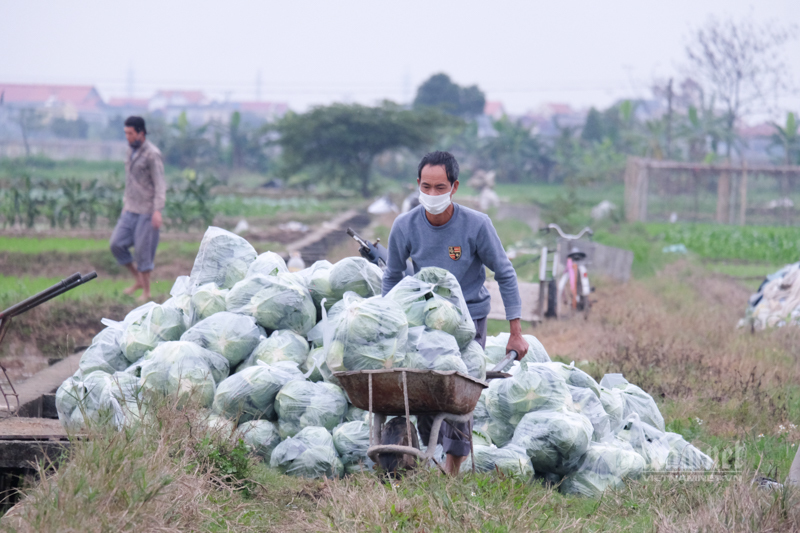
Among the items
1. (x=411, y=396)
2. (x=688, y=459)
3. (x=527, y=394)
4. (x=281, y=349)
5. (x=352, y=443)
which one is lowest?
(x=688, y=459)

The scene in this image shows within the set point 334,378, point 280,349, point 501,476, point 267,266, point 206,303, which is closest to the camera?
point 501,476

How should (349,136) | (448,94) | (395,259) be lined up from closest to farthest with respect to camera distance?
(395,259)
(349,136)
(448,94)

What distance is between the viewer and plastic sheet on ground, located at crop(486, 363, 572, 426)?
476 centimetres

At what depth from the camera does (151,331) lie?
5359 millimetres

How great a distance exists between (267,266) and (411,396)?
2.23 m

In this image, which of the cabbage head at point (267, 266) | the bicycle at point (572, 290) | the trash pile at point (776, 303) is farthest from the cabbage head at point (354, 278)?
the trash pile at point (776, 303)

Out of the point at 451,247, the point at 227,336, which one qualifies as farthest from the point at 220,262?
the point at 451,247

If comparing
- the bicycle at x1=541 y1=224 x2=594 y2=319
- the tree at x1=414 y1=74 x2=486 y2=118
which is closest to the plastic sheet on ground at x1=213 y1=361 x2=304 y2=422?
the bicycle at x1=541 y1=224 x2=594 y2=319

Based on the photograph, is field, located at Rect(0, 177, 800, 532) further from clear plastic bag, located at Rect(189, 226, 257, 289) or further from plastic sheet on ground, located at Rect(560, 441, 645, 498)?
clear plastic bag, located at Rect(189, 226, 257, 289)

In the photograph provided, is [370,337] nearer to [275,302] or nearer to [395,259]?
[395,259]

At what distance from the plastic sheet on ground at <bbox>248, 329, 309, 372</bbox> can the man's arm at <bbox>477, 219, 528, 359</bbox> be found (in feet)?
4.95

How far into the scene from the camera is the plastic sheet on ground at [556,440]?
4.46 m

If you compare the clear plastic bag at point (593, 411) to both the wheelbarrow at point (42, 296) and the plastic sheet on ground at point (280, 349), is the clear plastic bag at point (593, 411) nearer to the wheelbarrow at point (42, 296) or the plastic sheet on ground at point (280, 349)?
the plastic sheet on ground at point (280, 349)

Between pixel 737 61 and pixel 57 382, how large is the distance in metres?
41.7
